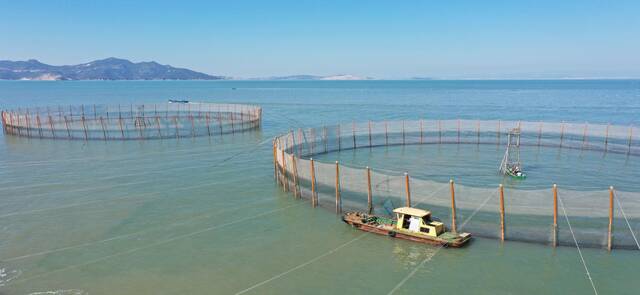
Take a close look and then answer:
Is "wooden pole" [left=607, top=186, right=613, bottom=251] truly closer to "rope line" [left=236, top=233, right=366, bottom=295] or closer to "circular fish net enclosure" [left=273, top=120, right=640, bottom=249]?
"circular fish net enclosure" [left=273, top=120, right=640, bottom=249]

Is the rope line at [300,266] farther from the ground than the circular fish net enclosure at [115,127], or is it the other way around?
the circular fish net enclosure at [115,127]

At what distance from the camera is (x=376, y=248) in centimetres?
1898

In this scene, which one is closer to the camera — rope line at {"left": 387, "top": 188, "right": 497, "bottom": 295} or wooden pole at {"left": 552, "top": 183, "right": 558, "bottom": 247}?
rope line at {"left": 387, "top": 188, "right": 497, "bottom": 295}

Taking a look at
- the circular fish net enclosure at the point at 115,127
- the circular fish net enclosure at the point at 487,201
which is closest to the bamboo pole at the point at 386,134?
the circular fish net enclosure at the point at 487,201

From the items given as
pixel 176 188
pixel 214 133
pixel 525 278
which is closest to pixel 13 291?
pixel 176 188

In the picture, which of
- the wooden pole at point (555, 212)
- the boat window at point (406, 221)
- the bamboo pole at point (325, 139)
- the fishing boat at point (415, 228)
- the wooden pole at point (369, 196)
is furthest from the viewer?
the bamboo pole at point (325, 139)

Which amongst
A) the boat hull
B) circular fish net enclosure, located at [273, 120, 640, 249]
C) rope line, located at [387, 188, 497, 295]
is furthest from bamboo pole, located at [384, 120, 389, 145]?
rope line, located at [387, 188, 497, 295]

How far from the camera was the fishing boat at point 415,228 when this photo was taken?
60.6ft

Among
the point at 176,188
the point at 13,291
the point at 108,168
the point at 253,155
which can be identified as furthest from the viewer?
the point at 253,155

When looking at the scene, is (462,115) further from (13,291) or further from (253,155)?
(13,291)

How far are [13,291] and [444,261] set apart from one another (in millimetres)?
15912

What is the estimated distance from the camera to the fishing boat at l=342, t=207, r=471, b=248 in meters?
18.5

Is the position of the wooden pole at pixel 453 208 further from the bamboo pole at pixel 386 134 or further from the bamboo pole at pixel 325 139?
the bamboo pole at pixel 386 134

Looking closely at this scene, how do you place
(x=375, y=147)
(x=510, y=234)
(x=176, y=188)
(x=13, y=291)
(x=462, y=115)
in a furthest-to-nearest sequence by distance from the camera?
(x=462, y=115) → (x=375, y=147) → (x=176, y=188) → (x=510, y=234) → (x=13, y=291)
